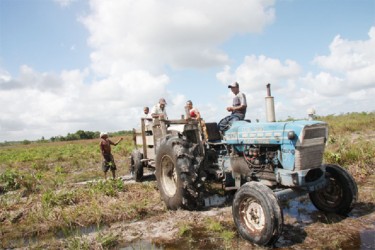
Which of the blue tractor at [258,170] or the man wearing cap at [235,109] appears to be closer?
the blue tractor at [258,170]

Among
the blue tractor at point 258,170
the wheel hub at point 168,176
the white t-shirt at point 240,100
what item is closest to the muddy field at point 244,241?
the blue tractor at point 258,170

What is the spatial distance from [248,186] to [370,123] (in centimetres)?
1631

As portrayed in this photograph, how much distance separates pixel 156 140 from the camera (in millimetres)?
7684

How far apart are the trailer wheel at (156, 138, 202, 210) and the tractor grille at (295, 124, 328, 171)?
6.20 ft

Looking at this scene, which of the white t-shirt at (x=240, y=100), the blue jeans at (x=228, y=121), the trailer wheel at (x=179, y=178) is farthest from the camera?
the white t-shirt at (x=240, y=100)

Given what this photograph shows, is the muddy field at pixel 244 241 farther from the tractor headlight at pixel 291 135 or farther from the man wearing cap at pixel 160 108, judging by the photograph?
the man wearing cap at pixel 160 108

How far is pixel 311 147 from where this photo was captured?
A: 4547 millimetres

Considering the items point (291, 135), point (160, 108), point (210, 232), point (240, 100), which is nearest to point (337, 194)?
point (291, 135)

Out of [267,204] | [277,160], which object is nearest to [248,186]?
[267,204]

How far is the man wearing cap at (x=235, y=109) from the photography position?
592 cm

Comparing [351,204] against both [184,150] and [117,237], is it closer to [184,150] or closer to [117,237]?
[184,150]

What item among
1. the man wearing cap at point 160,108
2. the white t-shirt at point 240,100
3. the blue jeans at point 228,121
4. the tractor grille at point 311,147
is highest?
the man wearing cap at point 160,108

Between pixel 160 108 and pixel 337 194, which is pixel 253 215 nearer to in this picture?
pixel 337 194

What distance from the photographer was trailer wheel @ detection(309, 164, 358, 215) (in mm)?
4871
